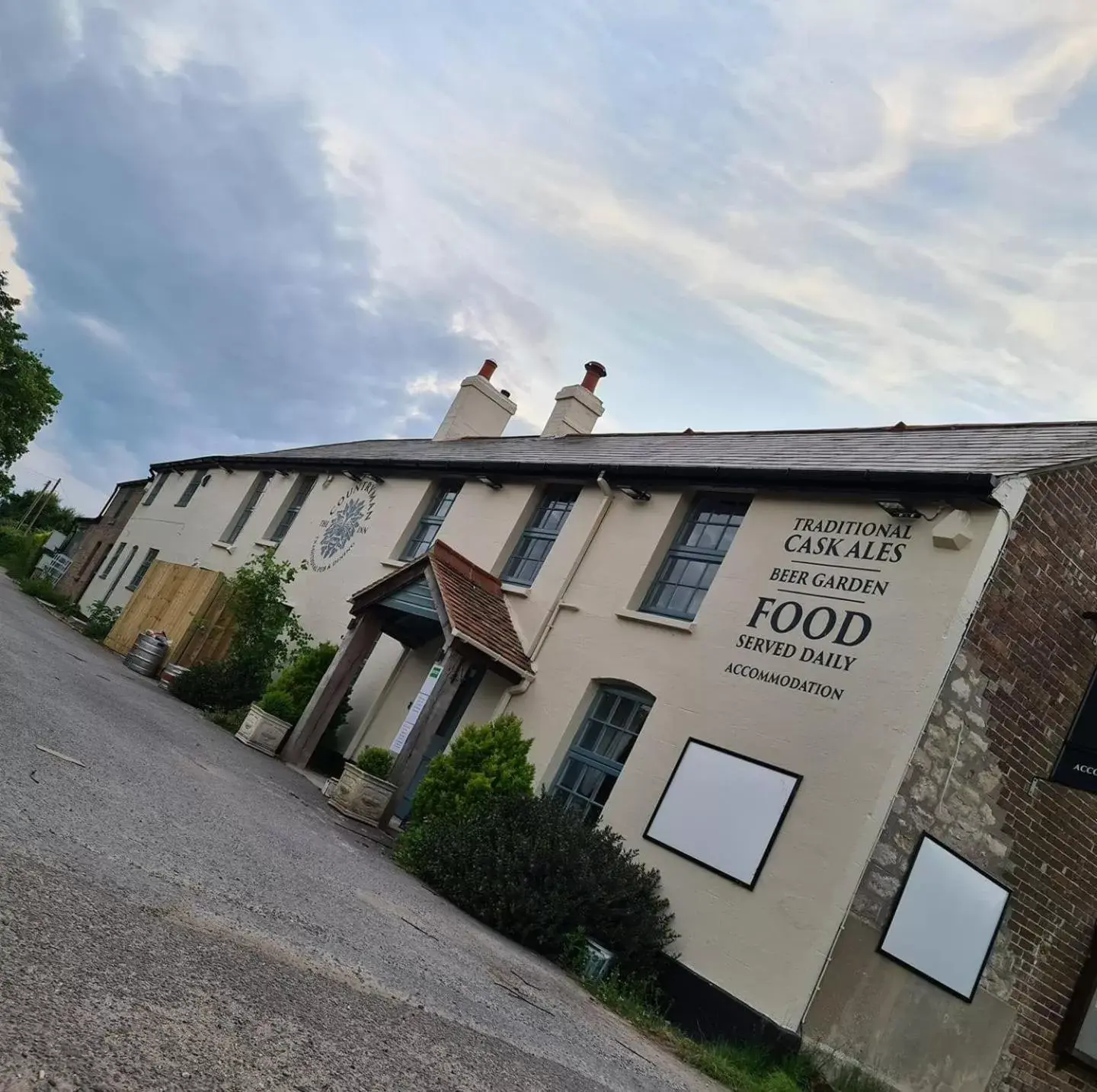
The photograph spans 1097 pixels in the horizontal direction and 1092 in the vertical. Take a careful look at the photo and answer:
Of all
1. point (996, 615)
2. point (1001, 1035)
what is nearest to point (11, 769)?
point (996, 615)

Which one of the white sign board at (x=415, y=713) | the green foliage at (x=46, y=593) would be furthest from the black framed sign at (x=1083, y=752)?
the green foliage at (x=46, y=593)

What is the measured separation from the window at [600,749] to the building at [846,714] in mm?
35

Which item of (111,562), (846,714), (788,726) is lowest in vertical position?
(111,562)

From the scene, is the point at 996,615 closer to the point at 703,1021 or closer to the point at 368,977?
the point at 703,1021

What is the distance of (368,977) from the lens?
17.2ft

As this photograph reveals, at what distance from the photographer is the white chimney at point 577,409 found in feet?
66.5

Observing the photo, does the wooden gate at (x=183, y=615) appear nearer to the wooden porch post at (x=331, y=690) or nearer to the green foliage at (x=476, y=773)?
the wooden porch post at (x=331, y=690)

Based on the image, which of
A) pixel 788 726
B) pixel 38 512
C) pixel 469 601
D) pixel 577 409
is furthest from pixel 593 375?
pixel 38 512

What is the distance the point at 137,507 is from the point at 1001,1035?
94.1ft

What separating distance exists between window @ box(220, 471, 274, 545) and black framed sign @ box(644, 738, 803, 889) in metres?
17.1

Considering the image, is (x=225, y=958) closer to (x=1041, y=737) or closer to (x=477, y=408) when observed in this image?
(x=1041, y=737)

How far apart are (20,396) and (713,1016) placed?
4269 cm

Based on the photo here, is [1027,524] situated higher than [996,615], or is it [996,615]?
[1027,524]

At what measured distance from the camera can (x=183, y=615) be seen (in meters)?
20.2
